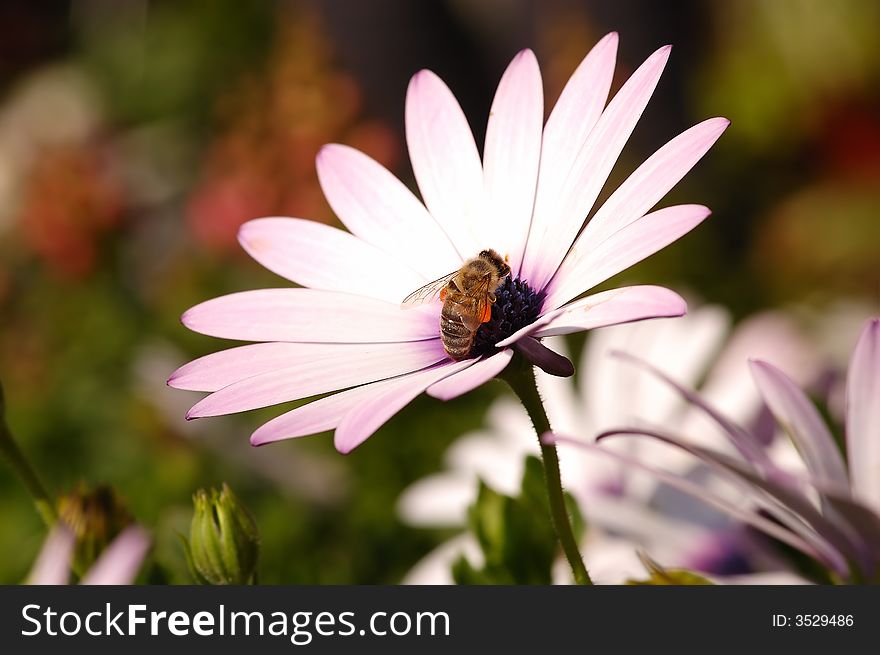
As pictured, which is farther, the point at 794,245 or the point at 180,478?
the point at 794,245

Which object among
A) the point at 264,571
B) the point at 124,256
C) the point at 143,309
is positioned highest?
the point at 124,256

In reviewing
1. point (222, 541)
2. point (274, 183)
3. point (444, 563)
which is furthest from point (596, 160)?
point (274, 183)

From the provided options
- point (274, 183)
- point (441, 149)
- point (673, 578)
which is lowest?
point (673, 578)

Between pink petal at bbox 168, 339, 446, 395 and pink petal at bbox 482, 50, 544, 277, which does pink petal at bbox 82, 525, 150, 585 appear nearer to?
pink petal at bbox 168, 339, 446, 395

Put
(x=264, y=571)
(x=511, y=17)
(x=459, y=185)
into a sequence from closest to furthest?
1. (x=459, y=185)
2. (x=264, y=571)
3. (x=511, y=17)

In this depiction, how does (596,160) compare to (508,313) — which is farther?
(508,313)

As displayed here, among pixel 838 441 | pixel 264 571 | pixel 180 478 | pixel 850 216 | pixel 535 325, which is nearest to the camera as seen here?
pixel 535 325

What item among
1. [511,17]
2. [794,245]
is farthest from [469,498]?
[511,17]

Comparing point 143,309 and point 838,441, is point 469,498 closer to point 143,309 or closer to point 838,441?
point 838,441

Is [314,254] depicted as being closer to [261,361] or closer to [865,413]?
[261,361]
